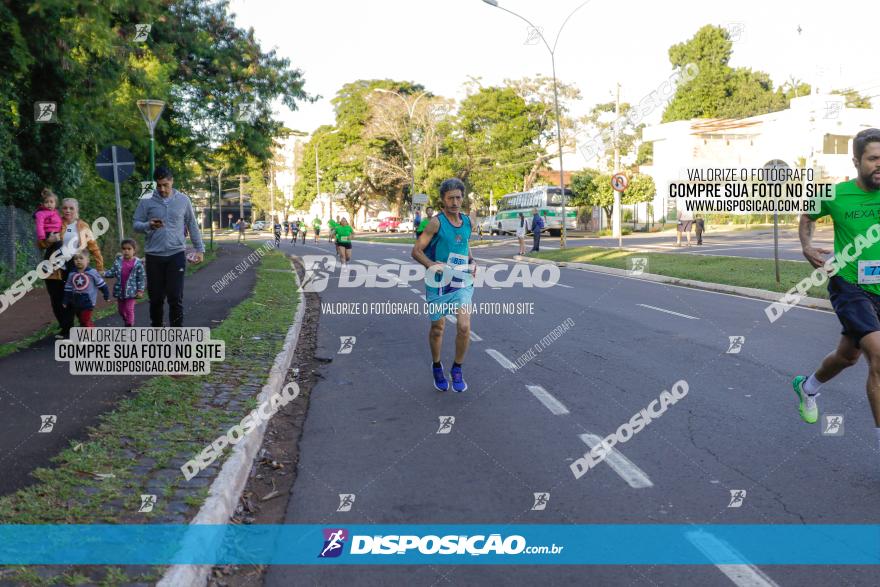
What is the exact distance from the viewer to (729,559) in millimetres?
3852

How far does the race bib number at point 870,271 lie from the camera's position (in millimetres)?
4934

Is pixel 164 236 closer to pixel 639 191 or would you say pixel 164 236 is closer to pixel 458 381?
pixel 458 381

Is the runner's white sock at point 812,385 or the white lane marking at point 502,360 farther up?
the runner's white sock at point 812,385

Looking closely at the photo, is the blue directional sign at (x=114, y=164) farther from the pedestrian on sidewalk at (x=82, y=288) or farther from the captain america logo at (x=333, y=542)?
the captain america logo at (x=333, y=542)

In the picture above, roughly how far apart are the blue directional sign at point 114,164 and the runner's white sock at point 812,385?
11566 mm

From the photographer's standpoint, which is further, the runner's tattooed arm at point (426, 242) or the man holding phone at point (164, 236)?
the man holding phone at point (164, 236)

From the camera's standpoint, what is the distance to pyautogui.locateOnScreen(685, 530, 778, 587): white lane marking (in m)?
3.62

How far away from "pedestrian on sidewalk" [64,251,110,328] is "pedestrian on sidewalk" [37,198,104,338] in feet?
0.43

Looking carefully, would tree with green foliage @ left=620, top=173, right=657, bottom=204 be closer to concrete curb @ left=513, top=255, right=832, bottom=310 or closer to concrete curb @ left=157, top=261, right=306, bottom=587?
concrete curb @ left=513, top=255, right=832, bottom=310

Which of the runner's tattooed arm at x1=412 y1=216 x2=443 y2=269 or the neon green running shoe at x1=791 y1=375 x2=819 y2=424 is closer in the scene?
the neon green running shoe at x1=791 y1=375 x2=819 y2=424

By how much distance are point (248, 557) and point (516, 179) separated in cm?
6167

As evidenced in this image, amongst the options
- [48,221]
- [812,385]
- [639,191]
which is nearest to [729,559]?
[812,385]

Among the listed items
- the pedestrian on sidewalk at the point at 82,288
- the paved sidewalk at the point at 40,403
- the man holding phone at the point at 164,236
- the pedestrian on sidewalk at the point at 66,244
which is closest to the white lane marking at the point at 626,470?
the paved sidewalk at the point at 40,403

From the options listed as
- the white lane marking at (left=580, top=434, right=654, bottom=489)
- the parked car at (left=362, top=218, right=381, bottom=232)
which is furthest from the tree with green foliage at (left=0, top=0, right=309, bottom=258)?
the parked car at (left=362, top=218, right=381, bottom=232)
